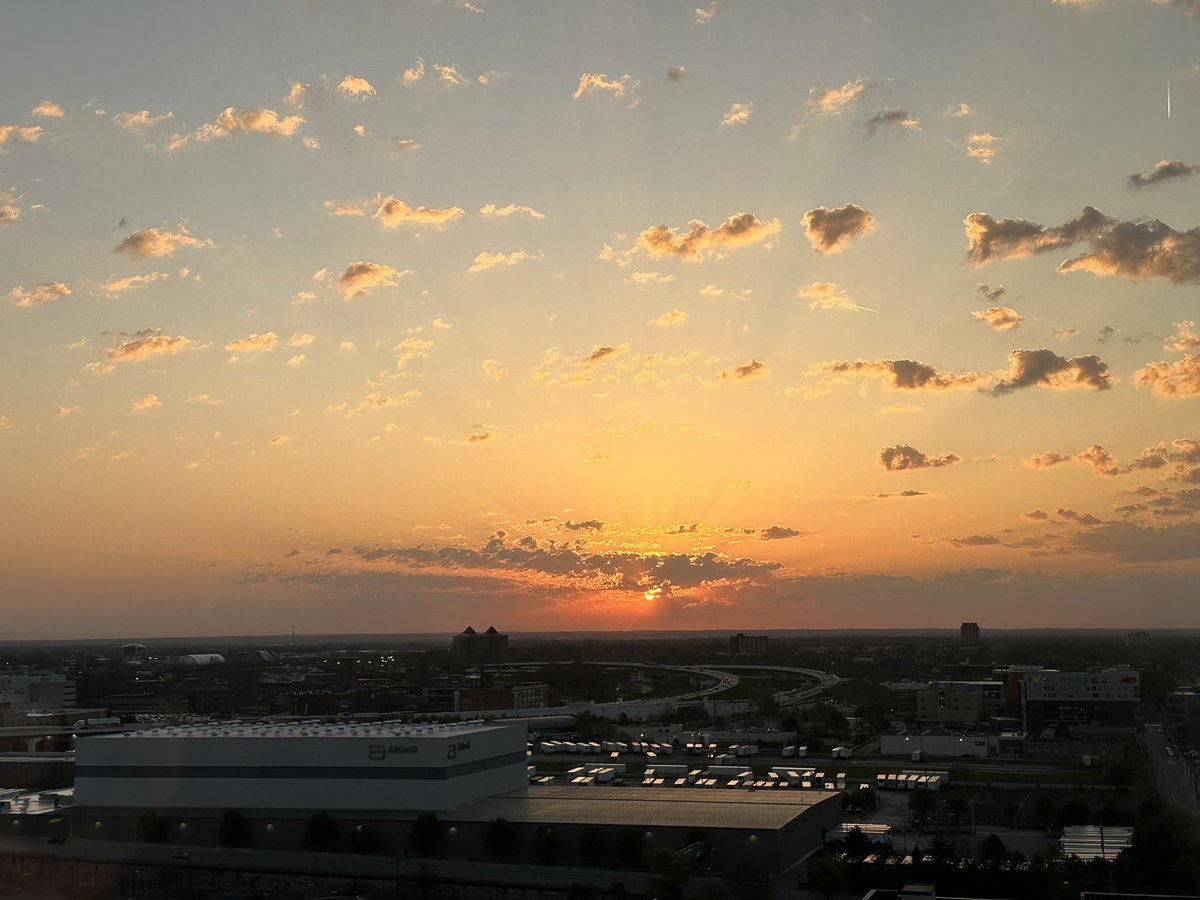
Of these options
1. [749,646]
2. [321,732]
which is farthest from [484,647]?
[321,732]

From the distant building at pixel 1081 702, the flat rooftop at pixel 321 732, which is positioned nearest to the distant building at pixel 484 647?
the distant building at pixel 1081 702

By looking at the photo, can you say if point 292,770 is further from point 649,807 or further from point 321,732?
point 649,807

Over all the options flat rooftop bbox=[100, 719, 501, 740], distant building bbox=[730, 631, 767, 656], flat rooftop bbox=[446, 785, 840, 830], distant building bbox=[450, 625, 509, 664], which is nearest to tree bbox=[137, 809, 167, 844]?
flat rooftop bbox=[100, 719, 501, 740]

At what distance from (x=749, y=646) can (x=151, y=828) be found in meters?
118

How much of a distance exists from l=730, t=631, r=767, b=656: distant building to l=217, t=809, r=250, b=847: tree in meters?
115

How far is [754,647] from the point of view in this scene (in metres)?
139

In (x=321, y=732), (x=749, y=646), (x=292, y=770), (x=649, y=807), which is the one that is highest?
(x=321, y=732)

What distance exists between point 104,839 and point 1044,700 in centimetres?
3532

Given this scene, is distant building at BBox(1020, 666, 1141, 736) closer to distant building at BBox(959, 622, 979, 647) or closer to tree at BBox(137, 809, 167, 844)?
tree at BBox(137, 809, 167, 844)

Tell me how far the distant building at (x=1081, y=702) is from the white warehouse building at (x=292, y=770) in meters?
27.8

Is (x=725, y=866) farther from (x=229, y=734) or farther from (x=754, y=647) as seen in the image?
(x=754, y=647)

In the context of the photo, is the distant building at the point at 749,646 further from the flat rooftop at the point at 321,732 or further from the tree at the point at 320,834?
the tree at the point at 320,834

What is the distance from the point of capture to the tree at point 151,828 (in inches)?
1006

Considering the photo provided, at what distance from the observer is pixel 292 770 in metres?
25.9
